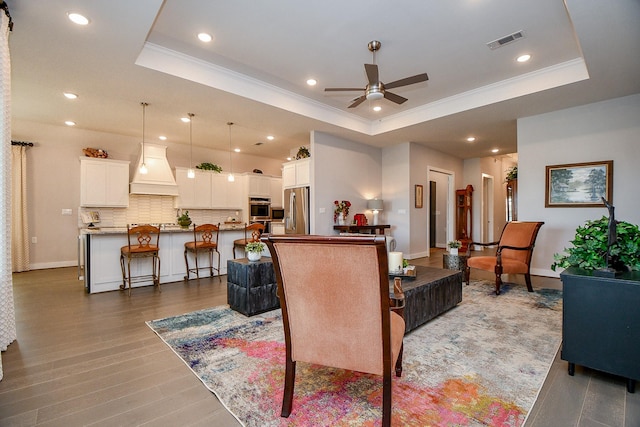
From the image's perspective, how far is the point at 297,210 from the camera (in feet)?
20.4

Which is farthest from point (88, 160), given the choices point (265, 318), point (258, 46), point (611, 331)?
point (611, 331)

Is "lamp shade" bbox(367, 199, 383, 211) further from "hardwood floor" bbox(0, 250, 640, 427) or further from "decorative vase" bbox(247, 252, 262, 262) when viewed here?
"hardwood floor" bbox(0, 250, 640, 427)

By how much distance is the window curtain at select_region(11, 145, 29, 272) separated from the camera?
5668mm

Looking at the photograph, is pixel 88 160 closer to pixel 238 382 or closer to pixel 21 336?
pixel 21 336

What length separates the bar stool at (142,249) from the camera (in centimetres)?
424

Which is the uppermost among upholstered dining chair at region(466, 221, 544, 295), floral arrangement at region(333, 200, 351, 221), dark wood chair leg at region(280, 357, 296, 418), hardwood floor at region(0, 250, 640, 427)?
floral arrangement at region(333, 200, 351, 221)

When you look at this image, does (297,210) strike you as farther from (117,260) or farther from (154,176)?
(154,176)

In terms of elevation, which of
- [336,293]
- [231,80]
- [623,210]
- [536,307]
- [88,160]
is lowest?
[536,307]

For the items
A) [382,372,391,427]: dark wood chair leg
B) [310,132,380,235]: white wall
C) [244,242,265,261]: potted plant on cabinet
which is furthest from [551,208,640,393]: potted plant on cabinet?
[310,132,380,235]: white wall

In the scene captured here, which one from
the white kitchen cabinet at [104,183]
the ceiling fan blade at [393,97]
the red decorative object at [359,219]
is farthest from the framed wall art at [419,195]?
the white kitchen cabinet at [104,183]

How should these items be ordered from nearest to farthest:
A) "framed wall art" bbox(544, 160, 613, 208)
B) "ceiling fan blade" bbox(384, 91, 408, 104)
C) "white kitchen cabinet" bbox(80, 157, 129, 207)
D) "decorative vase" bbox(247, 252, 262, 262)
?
"decorative vase" bbox(247, 252, 262, 262)
"ceiling fan blade" bbox(384, 91, 408, 104)
"framed wall art" bbox(544, 160, 613, 208)
"white kitchen cabinet" bbox(80, 157, 129, 207)

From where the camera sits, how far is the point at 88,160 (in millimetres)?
6109

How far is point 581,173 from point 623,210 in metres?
0.76

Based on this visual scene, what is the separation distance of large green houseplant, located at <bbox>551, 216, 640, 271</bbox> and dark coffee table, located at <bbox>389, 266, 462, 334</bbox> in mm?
1130
